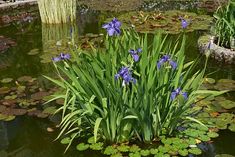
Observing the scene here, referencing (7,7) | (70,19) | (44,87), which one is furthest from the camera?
(7,7)

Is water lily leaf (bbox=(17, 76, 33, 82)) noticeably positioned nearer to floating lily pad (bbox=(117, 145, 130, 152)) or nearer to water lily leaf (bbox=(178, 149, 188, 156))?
floating lily pad (bbox=(117, 145, 130, 152))

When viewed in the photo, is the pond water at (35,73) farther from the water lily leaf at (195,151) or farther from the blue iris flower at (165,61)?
the blue iris flower at (165,61)

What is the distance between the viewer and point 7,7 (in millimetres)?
9977

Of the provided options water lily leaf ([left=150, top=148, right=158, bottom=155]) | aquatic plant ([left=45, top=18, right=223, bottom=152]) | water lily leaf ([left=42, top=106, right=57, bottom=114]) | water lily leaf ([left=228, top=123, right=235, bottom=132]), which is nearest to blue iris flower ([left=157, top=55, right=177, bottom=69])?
aquatic plant ([left=45, top=18, right=223, bottom=152])

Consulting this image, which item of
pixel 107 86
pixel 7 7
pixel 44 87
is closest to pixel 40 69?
pixel 44 87

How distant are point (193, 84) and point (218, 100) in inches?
35.9

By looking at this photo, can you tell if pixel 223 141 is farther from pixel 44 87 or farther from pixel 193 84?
pixel 44 87

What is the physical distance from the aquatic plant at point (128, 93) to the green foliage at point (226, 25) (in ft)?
7.56

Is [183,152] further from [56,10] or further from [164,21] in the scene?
[56,10]

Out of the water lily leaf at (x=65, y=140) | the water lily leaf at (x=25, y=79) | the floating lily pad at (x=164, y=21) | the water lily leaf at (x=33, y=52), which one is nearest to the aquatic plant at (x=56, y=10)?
the floating lily pad at (x=164, y=21)

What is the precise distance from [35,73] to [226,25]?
2816 mm

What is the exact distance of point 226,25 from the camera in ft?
19.0

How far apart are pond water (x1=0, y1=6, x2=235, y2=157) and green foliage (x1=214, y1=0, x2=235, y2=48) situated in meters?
0.43

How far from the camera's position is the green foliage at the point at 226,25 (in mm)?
5675
